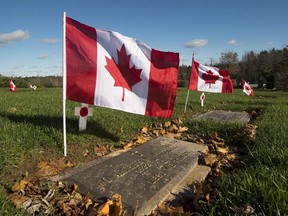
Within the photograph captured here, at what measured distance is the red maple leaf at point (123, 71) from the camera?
12.7 ft

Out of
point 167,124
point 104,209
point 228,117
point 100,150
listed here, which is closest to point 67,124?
point 100,150

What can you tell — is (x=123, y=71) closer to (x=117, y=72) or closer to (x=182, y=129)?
(x=117, y=72)

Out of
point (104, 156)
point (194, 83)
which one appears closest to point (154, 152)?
point (104, 156)

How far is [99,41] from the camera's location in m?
3.79

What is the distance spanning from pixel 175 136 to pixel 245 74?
2710 inches

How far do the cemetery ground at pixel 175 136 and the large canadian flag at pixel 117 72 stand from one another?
2.47 ft

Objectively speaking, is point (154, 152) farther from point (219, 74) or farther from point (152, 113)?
point (219, 74)

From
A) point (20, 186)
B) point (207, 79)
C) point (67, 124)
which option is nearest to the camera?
point (20, 186)

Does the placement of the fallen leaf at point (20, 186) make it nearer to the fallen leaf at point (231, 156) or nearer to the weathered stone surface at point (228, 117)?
the fallen leaf at point (231, 156)

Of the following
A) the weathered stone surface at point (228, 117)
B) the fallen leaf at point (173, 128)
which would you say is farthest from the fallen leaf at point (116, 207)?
the weathered stone surface at point (228, 117)

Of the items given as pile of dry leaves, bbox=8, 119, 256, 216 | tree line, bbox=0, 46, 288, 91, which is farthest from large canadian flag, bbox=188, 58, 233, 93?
tree line, bbox=0, 46, 288, 91

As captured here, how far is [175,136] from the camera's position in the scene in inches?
204

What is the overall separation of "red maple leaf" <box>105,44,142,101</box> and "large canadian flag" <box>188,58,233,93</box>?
166 inches

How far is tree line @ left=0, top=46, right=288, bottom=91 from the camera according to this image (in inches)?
1292
